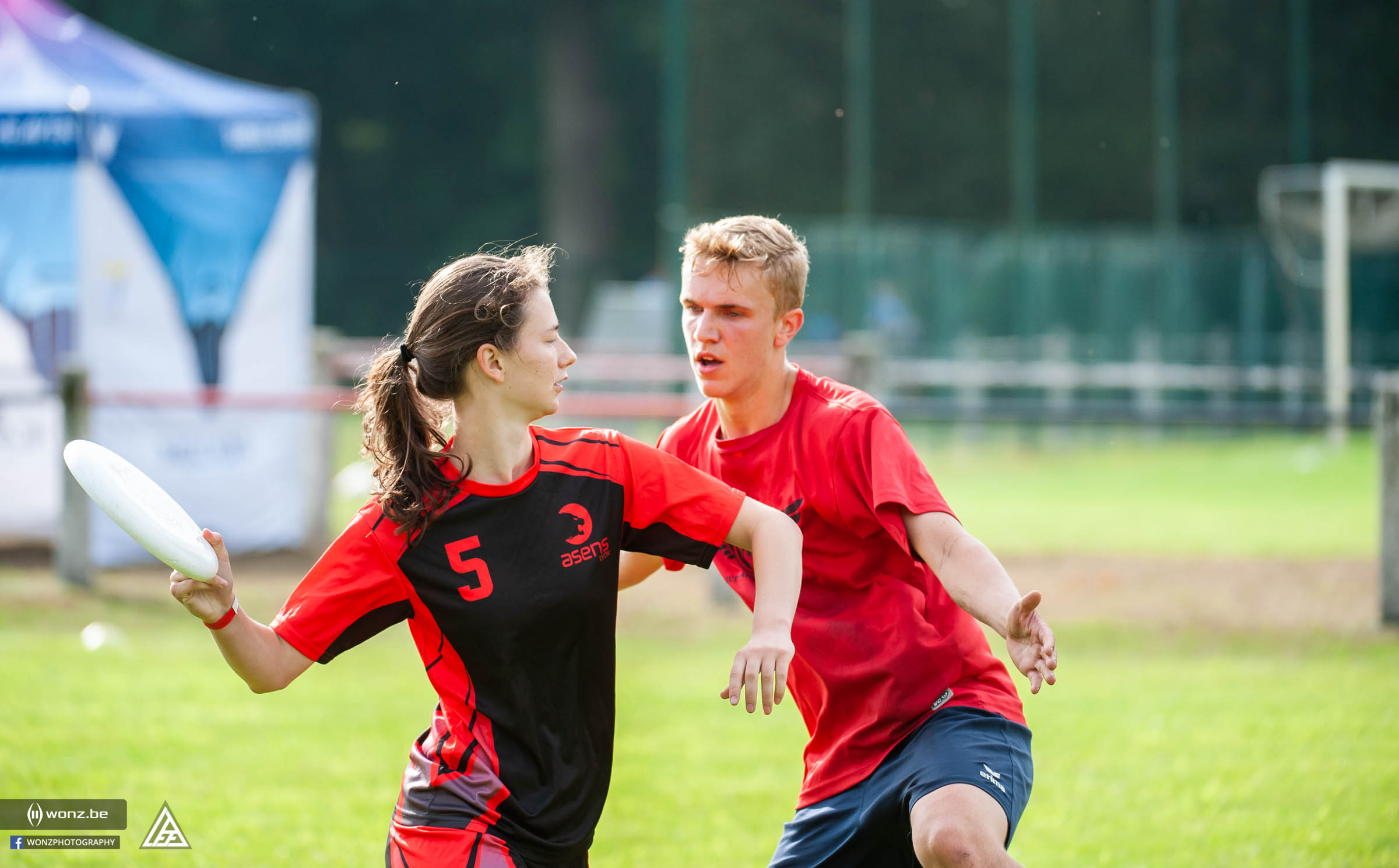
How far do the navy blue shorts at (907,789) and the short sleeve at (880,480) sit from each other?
40 centimetres

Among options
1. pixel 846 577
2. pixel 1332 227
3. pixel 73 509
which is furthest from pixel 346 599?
pixel 1332 227

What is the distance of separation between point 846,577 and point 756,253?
759 mm

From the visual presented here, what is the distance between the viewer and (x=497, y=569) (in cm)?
290

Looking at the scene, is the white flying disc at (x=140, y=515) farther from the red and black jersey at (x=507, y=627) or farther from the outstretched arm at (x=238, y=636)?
the red and black jersey at (x=507, y=627)

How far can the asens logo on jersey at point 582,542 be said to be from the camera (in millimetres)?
2955

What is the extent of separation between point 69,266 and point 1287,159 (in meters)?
16.3

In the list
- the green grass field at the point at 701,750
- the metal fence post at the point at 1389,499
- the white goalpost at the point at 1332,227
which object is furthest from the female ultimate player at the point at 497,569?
the white goalpost at the point at 1332,227

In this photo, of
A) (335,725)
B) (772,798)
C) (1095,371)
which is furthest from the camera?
(1095,371)

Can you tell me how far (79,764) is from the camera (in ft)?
17.8

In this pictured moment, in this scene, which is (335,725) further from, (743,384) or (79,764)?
(743,384)

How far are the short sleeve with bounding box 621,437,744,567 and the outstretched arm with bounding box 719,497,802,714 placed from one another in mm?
41

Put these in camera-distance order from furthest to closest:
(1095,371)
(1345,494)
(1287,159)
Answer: (1287,159) < (1095,371) < (1345,494)

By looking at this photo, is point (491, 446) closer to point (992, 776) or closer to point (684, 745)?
point (992, 776)

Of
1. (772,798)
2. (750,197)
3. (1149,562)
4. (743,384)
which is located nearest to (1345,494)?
(1149,562)
